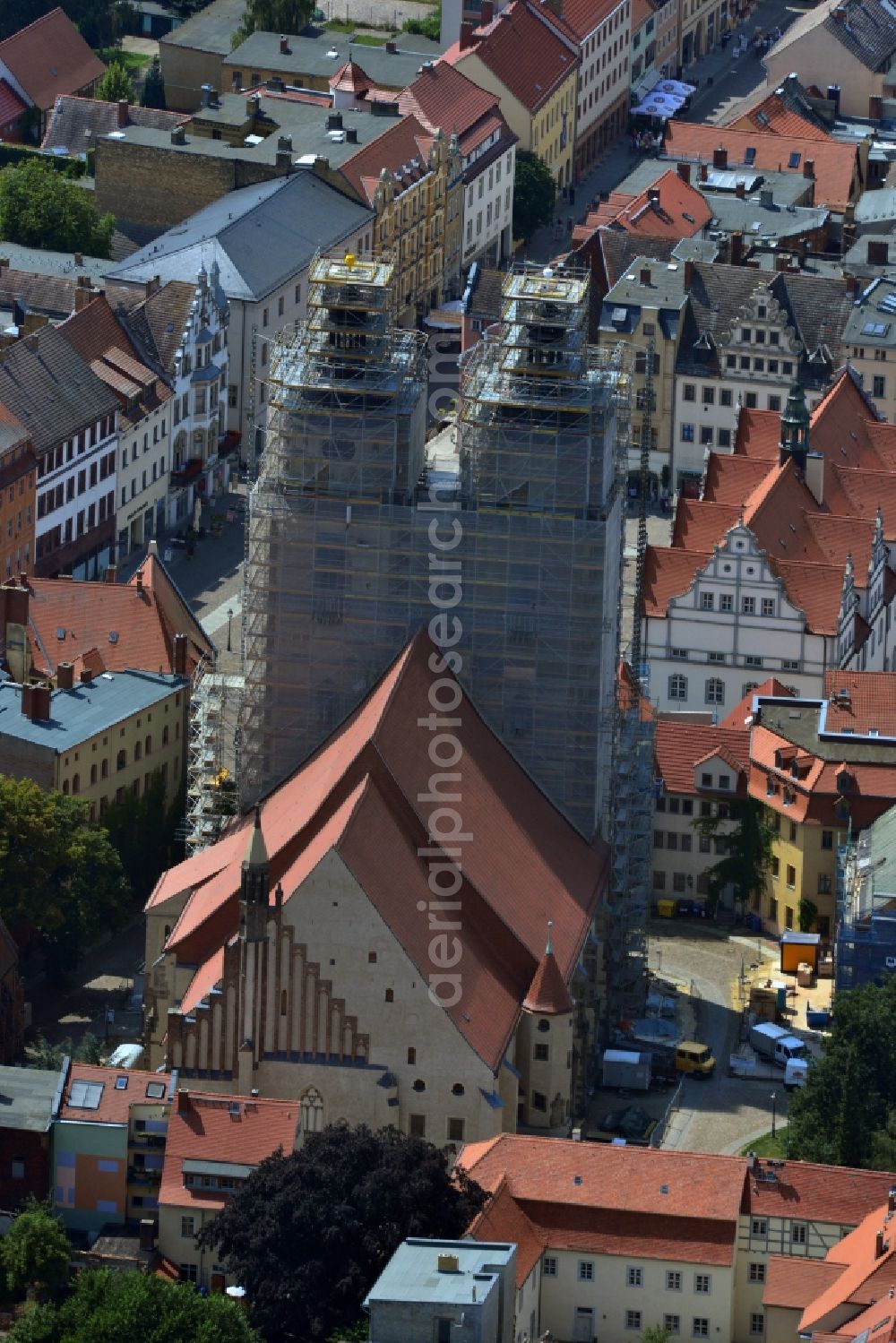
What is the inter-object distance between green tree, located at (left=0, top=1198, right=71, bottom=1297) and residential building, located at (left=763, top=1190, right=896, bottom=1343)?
25533 mm

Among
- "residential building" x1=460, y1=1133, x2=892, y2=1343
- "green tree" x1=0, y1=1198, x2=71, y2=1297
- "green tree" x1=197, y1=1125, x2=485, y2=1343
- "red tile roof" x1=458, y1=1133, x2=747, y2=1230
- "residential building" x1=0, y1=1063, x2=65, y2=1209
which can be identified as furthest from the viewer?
"residential building" x1=0, y1=1063, x2=65, y2=1209

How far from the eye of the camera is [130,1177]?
7456 inches

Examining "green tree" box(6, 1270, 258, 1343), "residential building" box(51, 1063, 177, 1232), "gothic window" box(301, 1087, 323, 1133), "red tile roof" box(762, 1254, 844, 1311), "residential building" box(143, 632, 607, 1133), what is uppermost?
"residential building" box(143, 632, 607, 1133)

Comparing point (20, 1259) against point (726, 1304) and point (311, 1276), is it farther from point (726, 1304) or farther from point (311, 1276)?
point (726, 1304)

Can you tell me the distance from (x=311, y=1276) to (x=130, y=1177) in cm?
1266

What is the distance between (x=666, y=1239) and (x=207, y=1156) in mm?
17149

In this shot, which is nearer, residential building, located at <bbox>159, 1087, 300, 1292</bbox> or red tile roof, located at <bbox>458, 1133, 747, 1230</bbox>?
red tile roof, located at <bbox>458, 1133, 747, 1230</bbox>

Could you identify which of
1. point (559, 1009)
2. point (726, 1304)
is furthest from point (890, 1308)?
point (559, 1009)

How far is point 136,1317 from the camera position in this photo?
578ft

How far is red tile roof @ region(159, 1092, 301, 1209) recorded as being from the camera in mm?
186625

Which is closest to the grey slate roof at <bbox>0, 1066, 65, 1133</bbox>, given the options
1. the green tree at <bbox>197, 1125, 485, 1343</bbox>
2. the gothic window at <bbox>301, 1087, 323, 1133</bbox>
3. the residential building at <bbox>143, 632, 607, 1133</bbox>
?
the residential building at <bbox>143, 632, 607, 1133</bbox>

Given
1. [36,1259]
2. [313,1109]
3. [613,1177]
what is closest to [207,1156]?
[313,1109]

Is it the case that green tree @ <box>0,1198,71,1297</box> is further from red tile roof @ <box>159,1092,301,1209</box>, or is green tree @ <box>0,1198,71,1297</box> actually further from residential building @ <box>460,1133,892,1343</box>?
residential building @ <box>460,1133,892,1343</box>

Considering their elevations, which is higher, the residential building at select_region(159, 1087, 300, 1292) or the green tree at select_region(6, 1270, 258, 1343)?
the residential building at select_region(159, 1087, 300, 1292)
